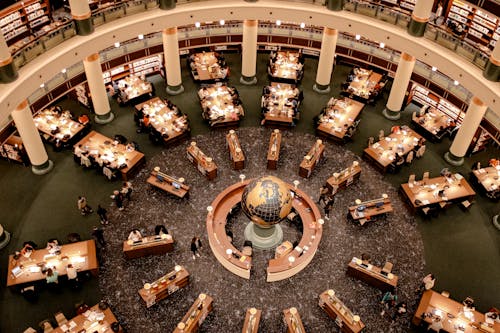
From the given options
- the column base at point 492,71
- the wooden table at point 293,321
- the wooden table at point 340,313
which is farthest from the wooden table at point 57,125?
the column base at point 492,71

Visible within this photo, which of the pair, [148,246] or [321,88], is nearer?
[148,246]

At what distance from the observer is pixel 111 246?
1938cm

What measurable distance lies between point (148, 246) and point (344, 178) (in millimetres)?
9026

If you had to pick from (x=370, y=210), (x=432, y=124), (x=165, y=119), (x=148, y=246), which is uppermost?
(x=165, y=119)

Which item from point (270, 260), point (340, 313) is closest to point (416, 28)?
point (270, 260)

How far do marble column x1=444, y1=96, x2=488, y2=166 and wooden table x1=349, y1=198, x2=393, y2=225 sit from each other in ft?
16.6

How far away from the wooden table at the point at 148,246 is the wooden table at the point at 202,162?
3.98m

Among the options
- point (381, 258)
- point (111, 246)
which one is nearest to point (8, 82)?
point (111, 246)

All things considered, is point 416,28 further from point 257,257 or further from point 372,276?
point 257,257

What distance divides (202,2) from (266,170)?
872 centimetres

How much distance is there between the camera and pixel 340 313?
667 inches

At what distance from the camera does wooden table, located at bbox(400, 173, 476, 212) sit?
20828mm

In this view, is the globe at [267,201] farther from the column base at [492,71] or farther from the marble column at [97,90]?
the marble column at [97,90]

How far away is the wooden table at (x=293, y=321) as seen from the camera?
1647 cm
